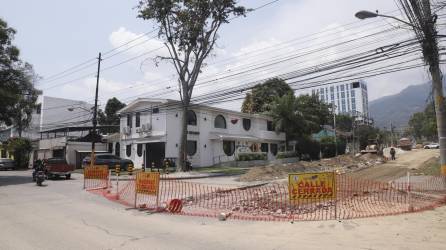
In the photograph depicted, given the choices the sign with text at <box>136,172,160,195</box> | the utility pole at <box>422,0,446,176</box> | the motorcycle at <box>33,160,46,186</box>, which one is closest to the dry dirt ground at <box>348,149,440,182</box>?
the utility pole at <box>422,0,446,176</box>

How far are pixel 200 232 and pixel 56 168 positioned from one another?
21795 millimetres

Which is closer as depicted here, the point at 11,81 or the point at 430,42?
the point at 430,42

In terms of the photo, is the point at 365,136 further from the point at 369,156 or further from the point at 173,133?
the point at 173,133

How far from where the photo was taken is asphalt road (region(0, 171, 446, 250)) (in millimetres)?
8188

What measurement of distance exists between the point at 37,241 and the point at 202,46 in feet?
88.0

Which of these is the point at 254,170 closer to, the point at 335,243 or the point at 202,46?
the point at 202,46

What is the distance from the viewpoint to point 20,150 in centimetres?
5219

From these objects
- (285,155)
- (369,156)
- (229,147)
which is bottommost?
(369,156)

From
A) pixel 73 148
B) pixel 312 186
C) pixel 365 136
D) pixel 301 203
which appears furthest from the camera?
pixel 365 136

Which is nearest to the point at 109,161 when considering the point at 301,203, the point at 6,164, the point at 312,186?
the point at 6,164

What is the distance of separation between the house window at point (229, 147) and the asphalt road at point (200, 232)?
30.7 metres

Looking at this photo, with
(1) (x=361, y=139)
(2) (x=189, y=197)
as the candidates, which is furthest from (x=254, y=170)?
(1) (x=361, y=139)

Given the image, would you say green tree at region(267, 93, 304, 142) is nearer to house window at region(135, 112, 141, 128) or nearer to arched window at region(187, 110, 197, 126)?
arched window at region(187, 110, 197, 126)

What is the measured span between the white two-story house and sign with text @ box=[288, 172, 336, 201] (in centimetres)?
2696
